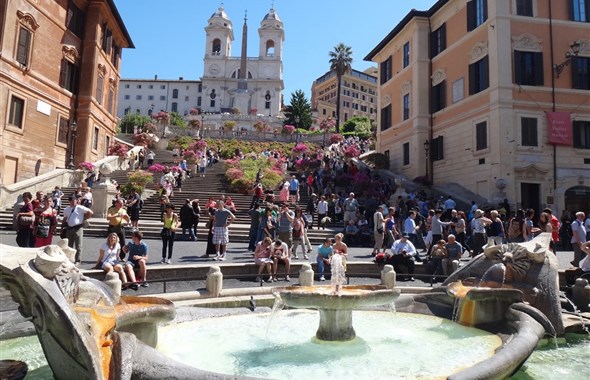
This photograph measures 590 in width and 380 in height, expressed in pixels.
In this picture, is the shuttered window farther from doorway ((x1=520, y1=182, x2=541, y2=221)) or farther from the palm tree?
the palm tree

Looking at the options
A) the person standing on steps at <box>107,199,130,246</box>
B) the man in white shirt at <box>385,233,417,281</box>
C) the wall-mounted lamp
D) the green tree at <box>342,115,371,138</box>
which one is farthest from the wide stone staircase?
the green tree at <box>342,115,371,138</box>

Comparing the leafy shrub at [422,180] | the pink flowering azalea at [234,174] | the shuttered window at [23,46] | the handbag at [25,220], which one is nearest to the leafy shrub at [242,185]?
the pink flowering azalea at [234,174]

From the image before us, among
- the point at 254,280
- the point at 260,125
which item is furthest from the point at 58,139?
the point at 260,125

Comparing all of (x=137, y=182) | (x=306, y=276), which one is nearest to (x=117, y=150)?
(x=137, y=182)

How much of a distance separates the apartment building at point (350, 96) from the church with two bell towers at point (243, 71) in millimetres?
12261

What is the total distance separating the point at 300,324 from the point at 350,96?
103819mm

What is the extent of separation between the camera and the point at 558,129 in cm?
2206

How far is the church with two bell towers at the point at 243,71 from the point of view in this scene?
101 metres

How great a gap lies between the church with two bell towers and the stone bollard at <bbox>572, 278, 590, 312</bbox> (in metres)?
94.6

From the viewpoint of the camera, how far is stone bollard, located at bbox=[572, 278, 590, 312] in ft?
27.8

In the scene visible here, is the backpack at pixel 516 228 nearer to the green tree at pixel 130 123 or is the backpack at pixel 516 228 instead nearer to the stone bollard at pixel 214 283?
the stone bollard at pixel 214 283

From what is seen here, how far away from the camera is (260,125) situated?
64562mm

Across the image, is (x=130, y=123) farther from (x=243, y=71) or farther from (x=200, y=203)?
(x=200, y=203)

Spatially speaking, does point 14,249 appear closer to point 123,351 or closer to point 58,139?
point 123,351
